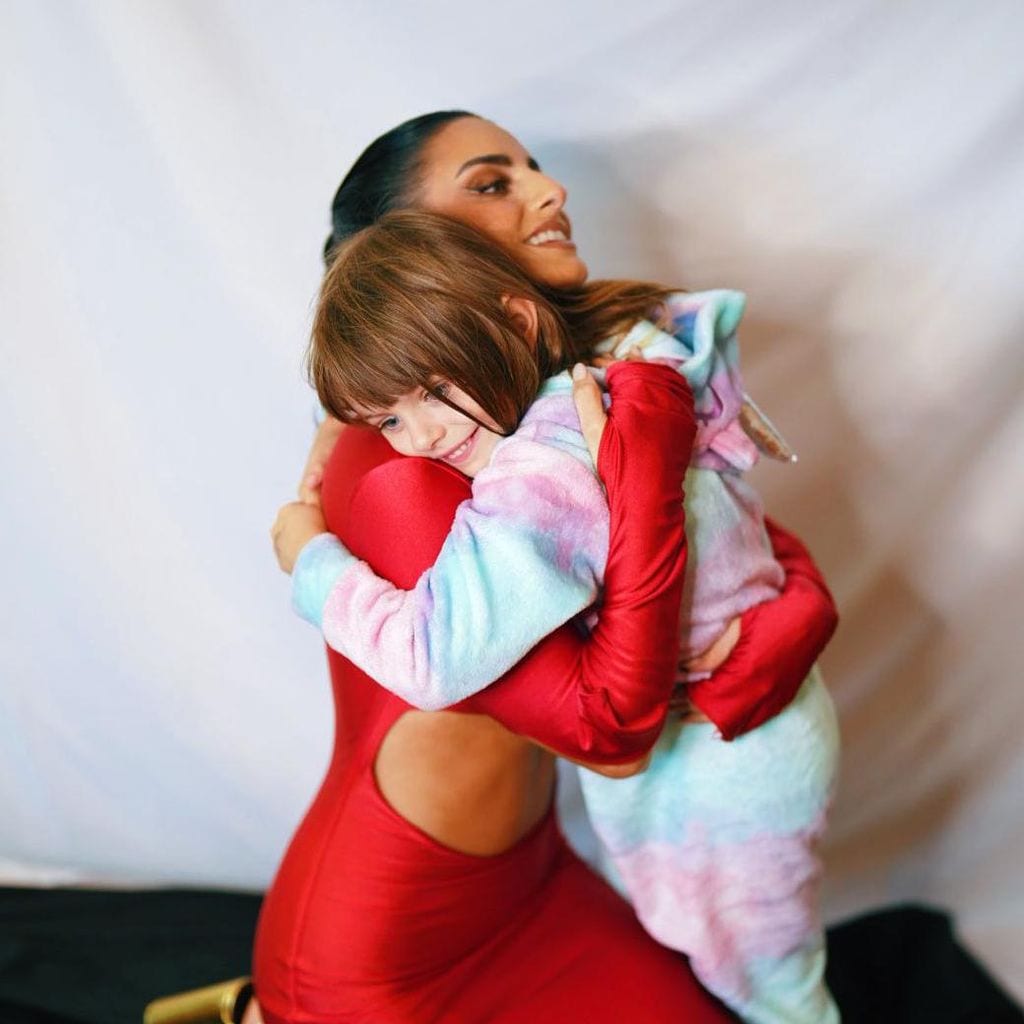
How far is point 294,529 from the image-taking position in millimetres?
1324

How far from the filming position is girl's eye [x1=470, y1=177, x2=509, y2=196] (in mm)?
1373

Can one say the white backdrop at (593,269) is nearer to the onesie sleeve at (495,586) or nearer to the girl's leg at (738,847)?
the girl's leg at (738,847)

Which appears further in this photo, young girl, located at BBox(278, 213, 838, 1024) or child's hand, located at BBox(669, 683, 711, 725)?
child's hand, located at BBox(669, 683, 711, 725)

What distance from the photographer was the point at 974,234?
1.77 m

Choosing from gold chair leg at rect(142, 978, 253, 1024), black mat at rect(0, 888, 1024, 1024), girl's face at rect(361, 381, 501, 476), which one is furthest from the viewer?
black mat at rect(0, 888, 1024, 1024)

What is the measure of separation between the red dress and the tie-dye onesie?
0.15 ft

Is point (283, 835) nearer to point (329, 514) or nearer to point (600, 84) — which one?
point (329, 514)

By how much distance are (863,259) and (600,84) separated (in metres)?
0.48

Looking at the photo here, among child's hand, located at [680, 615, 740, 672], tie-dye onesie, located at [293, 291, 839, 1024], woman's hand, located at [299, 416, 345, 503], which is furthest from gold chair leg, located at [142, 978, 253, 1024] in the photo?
child's hand, located at [680, 615, 740, 672]

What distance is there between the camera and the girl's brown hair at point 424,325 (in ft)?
3.69

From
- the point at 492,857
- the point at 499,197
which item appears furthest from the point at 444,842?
the point at 499,197

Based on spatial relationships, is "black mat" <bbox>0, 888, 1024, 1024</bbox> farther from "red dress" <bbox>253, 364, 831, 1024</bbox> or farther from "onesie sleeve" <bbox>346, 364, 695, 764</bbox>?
"onesie sleeve" <bbox>346, 364, 695, 764</bbox>

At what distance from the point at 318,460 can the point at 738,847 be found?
0.69 metres

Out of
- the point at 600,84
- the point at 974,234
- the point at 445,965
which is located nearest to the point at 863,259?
the point at 974,234
